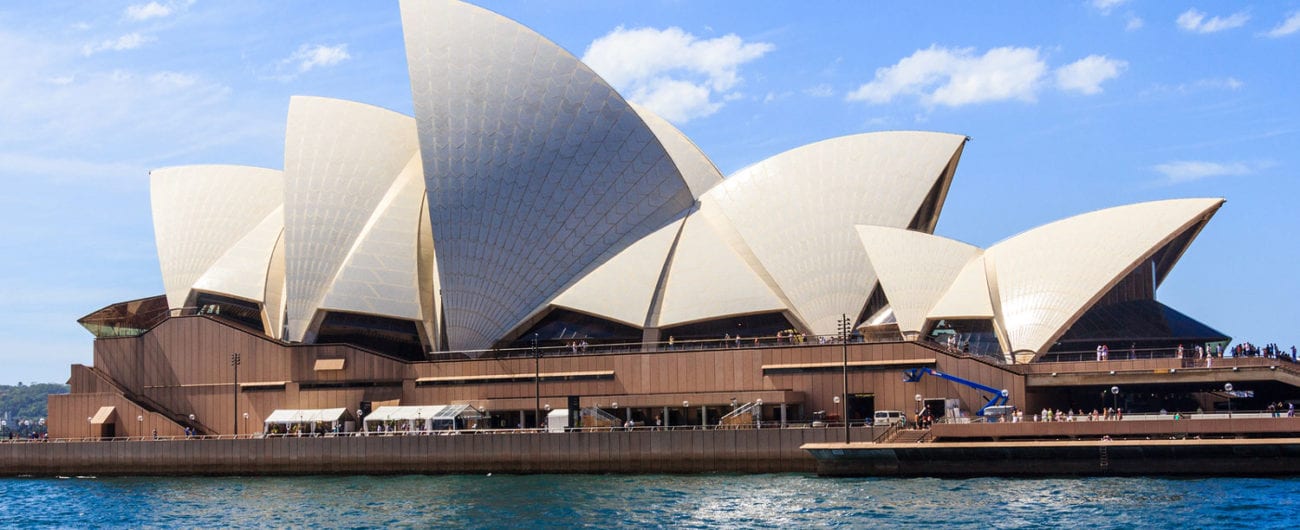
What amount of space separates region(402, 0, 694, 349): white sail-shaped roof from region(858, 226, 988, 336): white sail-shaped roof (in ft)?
38.0

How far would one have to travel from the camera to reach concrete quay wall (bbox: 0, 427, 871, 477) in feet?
156

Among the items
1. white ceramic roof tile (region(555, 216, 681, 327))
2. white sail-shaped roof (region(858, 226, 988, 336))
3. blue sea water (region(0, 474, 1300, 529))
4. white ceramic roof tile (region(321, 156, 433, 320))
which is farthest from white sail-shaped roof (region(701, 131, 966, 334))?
blue sea water (region(0, 474, 1300, 529))

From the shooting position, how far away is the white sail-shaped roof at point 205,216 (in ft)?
211

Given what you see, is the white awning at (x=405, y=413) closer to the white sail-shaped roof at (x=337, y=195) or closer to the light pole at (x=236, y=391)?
the white sail-shaped roof at (x=337, y=195)

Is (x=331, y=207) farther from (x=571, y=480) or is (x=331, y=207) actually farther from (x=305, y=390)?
(x=571, y=480)

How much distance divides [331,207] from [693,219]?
52.2 ft

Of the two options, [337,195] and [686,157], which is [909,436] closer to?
[686,157]

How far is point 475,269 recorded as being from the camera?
196 ft

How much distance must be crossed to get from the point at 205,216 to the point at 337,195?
29.0ft

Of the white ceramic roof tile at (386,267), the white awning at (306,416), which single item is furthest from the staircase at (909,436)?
the white awning at (306,416)

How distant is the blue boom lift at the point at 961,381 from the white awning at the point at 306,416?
23.0 metres

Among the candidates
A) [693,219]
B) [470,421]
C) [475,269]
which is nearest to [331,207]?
[475,269]

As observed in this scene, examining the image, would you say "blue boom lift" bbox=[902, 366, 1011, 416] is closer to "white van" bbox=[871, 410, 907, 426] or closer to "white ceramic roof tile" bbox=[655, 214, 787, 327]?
"white van" bbox=[871, 410, 907, 426]

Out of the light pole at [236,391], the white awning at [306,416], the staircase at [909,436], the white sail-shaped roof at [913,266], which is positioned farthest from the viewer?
the light pole at [236,391]
